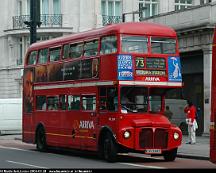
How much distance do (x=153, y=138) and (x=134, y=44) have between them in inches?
124

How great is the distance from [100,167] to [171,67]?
4.63 m

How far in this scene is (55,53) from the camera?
25141 mm

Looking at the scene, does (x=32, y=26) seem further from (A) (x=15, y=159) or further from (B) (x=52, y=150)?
(A) (x=15, y=159)

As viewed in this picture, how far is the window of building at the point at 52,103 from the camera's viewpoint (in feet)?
82.4

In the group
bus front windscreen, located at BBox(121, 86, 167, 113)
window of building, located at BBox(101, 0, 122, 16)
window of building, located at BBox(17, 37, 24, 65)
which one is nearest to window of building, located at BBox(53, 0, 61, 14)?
window of building, located at BBox(101, 0, 122, 16)

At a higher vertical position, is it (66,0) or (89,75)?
(66,0)

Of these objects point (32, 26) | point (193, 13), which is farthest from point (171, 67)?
point (32, 26)

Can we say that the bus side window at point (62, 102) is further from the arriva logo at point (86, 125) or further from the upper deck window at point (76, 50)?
the upper deck window at point (76, 50)

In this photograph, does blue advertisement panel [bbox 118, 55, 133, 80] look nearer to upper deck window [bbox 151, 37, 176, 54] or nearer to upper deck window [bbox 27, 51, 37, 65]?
upper deck window [bbox 151, 37, 176, 54]

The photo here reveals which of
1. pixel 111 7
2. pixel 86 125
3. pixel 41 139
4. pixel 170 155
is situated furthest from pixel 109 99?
pixel 111 7

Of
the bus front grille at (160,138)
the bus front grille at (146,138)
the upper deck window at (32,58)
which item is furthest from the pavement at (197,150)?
the upper deck window at (32,58)

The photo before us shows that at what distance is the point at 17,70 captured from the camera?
57875mm

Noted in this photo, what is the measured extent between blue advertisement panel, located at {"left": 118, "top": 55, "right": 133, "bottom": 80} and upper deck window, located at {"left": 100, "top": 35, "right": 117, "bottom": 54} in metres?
0.47

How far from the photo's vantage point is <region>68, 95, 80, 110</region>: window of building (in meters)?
23.3
